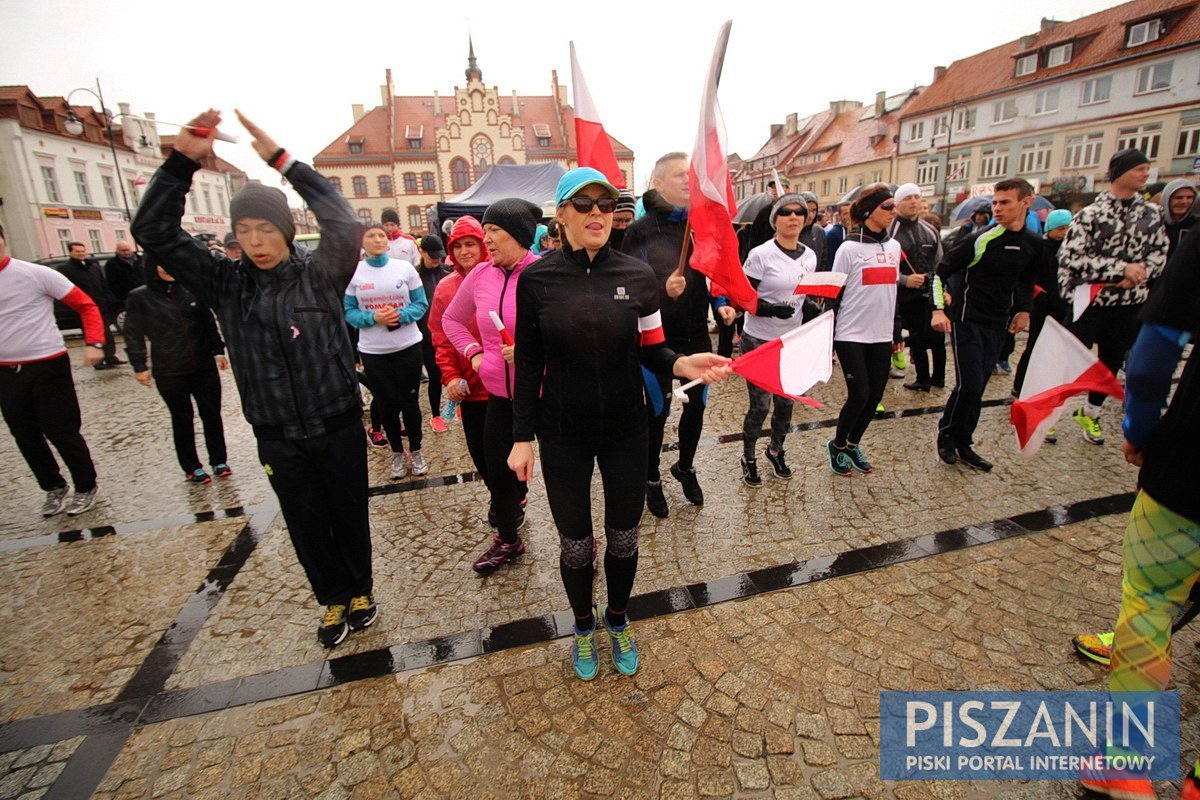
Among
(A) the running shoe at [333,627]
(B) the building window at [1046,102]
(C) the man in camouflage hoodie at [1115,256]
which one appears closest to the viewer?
(A) the running shoe at [333,627]

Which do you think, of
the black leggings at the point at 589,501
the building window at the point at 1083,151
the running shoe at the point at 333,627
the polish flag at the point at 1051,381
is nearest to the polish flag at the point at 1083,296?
the polish flag at the point at 1051,381

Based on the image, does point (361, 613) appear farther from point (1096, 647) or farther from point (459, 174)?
point (459, 174)

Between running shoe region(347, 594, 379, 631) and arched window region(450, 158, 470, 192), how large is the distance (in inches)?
2359

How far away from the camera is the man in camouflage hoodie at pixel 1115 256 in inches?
181

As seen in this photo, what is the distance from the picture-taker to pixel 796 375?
102 inches

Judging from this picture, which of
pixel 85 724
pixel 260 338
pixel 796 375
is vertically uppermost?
pixel 260 338

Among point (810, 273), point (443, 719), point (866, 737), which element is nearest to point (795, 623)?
point (866, 737)

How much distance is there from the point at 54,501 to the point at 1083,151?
46475 mm

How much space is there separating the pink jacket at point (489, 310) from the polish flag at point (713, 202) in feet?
3.32

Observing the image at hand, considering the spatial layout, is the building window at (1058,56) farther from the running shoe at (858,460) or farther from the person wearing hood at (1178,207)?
the running shoe at (858,460)

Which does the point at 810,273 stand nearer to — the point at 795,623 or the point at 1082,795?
the point at 795,623

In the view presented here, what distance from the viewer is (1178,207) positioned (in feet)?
18.7

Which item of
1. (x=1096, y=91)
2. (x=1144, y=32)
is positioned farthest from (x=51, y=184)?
(x=1144, y=32)

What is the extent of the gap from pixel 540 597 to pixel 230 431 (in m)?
5.79
